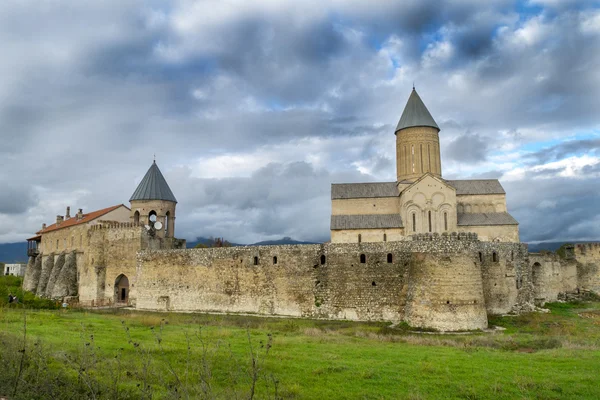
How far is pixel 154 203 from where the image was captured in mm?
33000

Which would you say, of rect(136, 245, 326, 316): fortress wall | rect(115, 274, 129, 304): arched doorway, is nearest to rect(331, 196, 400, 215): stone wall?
rect(136, 245, 326, 316): fortress wall

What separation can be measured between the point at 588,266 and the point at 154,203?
3007 centimetres

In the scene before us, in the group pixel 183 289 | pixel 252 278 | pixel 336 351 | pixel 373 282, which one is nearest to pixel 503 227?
pixel 373 282

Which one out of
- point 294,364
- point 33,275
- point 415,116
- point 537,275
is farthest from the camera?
point 33,275

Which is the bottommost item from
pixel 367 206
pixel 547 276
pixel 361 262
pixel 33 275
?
pixel 547 276

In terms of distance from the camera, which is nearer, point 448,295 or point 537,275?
point 448,295

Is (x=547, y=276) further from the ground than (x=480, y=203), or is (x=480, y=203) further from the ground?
(x=480, y=203)

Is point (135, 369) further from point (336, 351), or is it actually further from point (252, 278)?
point (252, 278)

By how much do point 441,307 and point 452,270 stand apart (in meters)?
1.50

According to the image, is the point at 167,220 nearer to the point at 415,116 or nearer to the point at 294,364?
the point at 415,116

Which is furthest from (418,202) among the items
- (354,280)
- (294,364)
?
(294,364)

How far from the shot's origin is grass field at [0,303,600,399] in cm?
863

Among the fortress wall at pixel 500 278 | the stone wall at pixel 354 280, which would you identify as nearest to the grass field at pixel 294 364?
the stone wall at pixel 354 280

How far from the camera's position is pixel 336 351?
1265 cm
